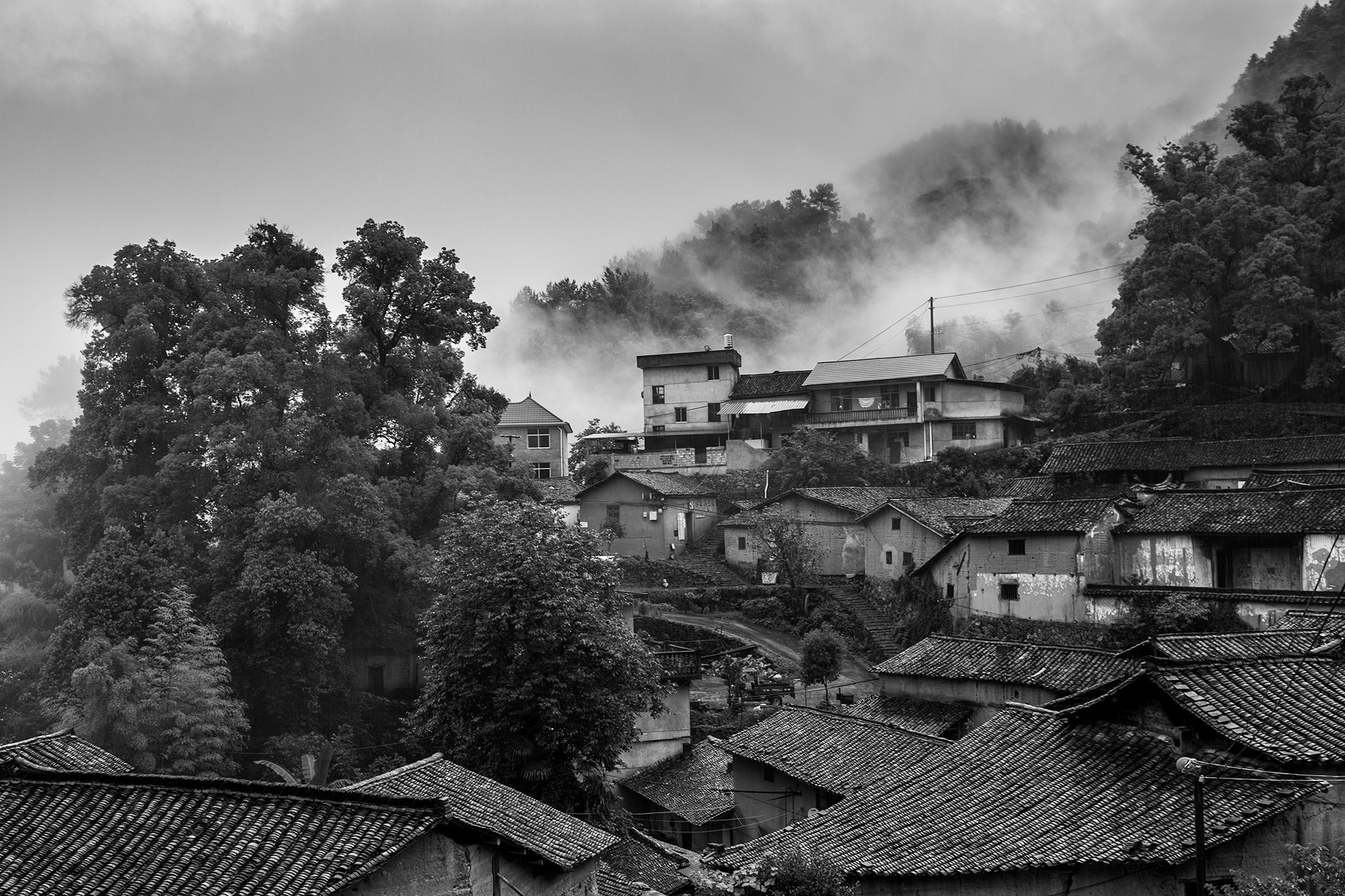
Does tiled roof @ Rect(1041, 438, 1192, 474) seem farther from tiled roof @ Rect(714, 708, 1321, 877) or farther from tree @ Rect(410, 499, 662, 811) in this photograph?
tiled roof @ Rect(714, 708, 1321, 877)

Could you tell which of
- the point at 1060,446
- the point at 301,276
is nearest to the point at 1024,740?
the point at 1060,446

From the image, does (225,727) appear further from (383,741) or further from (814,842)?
(814,842)

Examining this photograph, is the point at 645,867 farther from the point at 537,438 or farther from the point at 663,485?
the point at 537,438

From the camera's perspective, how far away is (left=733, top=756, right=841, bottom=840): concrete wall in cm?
2014

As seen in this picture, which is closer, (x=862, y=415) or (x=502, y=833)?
(x=502, y=833)

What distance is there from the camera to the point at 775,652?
32.5 m

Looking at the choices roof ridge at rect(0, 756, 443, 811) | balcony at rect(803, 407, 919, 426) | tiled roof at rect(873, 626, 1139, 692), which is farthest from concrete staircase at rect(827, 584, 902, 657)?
roof ridge at rect(0, 756, 443, 811)

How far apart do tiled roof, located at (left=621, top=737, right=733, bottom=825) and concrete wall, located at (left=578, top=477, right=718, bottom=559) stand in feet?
45.3

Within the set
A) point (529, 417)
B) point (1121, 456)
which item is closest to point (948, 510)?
point (1121, 456)

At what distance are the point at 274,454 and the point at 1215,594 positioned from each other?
77.0 ft

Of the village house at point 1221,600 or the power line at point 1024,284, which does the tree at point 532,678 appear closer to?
the village house at point 1221,600

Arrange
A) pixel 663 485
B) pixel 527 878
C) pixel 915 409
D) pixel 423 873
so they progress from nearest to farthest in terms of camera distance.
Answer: pixel 423 873 < pixel 527 878 < pixel 663 485 < pixel 915 409

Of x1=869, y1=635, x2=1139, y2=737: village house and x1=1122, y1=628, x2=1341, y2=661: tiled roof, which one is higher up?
x1=1122, y1=628, x2=1341, y2=661: tiled roof

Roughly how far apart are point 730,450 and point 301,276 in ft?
65.1
